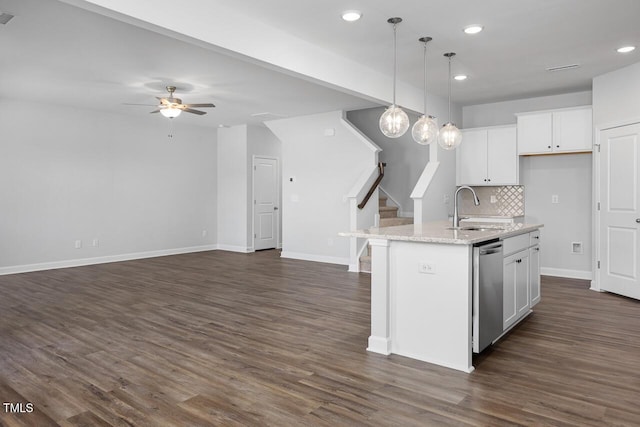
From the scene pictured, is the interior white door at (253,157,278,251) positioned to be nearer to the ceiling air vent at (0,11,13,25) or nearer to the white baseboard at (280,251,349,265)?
the white baseboard at (280,251,349,265)

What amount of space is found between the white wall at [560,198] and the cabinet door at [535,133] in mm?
402

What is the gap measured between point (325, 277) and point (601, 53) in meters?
4.34

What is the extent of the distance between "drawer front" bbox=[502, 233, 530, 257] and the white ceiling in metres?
1.88

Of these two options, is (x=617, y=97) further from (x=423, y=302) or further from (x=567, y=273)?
(x=423, y=302)

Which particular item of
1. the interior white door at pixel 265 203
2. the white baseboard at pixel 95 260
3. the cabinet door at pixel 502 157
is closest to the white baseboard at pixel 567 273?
the cabinet door at pixel 502 157

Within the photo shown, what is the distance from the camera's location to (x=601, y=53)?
4719mm

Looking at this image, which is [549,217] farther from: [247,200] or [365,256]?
[247,200]

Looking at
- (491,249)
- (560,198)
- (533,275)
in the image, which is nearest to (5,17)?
(491,249)

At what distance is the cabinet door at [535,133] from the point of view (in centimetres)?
619

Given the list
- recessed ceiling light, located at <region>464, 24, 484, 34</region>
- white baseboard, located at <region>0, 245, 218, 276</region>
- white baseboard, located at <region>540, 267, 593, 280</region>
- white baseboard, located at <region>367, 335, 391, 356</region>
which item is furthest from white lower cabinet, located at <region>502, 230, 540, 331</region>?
white baseboard, located at <region>0, 245, 218, 276</region>

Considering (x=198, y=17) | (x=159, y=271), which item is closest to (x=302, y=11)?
(x=198, y=17)

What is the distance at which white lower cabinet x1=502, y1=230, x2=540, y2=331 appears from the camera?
367cm

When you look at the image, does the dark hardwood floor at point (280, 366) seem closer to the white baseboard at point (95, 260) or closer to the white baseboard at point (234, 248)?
the white baseboard at point (95, 260)

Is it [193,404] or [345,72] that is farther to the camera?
[345,72]
